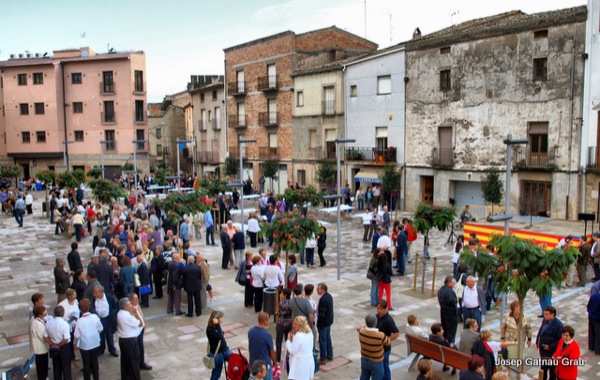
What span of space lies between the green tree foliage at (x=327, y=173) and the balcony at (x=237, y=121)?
A: 1190 cm

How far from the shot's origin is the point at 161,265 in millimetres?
13688

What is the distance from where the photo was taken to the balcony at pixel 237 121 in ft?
150

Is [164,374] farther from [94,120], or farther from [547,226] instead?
[94,120]

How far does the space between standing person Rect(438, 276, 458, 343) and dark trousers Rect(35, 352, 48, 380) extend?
725 centimetres

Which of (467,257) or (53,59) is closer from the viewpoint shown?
(467,257)

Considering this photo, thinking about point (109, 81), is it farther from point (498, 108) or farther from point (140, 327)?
point (140, 327)

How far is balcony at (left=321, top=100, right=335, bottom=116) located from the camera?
36.9m

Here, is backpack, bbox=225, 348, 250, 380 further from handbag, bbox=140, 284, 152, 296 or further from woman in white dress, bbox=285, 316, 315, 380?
handbag, bbox=140, 284, 152, 296

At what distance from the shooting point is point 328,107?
37219 mm

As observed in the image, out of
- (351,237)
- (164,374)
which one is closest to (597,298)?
(164,374)

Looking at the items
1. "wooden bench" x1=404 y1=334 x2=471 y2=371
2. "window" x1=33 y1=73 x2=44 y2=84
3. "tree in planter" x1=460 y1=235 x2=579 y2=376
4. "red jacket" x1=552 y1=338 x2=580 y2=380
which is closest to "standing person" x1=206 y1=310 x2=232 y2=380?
"wooden bench" x1=404 y1=334 x2=471 y2=371

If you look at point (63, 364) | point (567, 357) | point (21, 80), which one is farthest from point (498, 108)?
point (21, 80)

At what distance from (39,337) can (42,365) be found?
60cm

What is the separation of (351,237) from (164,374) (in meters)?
14.4
